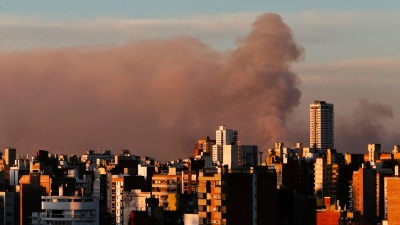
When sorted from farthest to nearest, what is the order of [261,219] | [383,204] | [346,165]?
[346,165] < [383,204] < [261,219]

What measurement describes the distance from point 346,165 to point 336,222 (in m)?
32.3

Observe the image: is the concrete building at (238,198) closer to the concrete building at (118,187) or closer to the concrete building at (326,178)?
the concrete building at (118,187)

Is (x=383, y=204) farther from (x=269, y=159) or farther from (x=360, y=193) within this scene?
(x=269, y=159)

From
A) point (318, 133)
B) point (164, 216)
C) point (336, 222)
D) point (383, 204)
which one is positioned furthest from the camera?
point (318, 133)

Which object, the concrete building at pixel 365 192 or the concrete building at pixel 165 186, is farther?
the concrete building at pixel 365 192

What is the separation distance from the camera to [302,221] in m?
98.2

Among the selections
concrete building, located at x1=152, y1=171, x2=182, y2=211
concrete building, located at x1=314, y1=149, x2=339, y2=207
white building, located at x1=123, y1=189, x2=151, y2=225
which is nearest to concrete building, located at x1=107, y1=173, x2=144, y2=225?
concrete building, located at x1=152, y1=171, x2=182, y2=211

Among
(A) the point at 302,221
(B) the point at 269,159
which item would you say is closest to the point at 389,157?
(B) the point at 269,159

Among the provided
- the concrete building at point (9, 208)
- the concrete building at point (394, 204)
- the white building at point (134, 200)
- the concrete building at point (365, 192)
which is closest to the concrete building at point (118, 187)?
the white building at point (134, 200)

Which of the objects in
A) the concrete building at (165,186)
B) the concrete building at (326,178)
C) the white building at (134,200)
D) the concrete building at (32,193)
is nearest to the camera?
the concrete building at (32,193)

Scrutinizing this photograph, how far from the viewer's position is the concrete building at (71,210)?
93.6m

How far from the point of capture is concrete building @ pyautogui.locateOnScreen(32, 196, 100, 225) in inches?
3684

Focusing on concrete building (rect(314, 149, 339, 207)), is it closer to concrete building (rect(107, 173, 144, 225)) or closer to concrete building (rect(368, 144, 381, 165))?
concrete building (rect(368, 144, 381, 165))

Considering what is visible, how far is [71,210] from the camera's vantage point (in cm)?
9369
